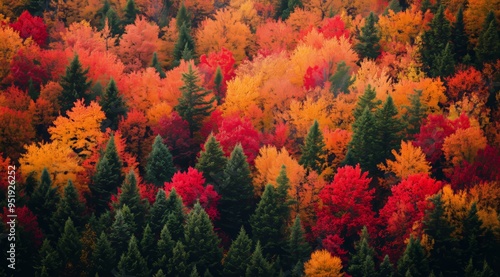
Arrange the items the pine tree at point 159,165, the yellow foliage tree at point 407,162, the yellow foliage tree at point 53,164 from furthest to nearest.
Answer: the pine tree at point 159,165 < the yellow foliage tree at point 53,164 < the yellow foliage tree at point 407,162

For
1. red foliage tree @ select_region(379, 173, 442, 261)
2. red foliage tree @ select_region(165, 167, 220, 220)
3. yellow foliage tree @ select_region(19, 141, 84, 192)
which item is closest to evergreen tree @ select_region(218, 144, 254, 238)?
red foliage tree @ select_region(165, 167, 220, 220)

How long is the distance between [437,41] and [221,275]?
1630 inches

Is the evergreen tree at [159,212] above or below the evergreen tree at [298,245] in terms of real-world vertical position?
above

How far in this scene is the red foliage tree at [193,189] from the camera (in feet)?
249

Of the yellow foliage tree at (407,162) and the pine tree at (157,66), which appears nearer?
the yellow foliage tree at (407,162)

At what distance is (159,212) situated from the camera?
73312mm

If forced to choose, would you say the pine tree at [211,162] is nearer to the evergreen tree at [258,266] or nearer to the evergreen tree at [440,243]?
the evergreen tree at [258,266]

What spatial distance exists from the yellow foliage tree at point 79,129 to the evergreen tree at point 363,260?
1092 inches

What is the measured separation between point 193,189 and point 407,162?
64.6 ft

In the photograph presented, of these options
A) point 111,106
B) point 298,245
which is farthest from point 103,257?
point 111,106

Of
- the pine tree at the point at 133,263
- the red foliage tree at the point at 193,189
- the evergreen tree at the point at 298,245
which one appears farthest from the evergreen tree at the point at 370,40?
the pine tree at the point at 133,263

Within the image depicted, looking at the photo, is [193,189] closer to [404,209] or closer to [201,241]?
[201,241]

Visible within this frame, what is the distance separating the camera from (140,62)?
10594 cm

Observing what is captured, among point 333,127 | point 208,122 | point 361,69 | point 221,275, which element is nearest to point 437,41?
point 361,69
